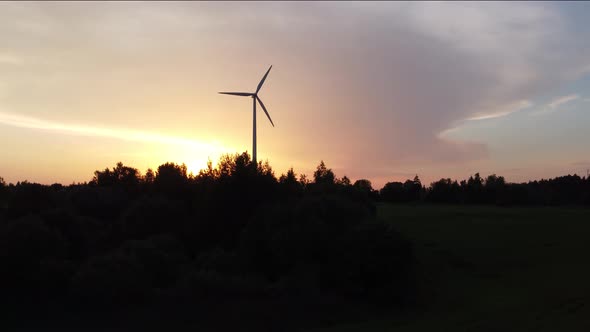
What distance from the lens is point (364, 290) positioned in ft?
127

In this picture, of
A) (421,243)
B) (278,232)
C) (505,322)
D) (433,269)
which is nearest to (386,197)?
(421,243)

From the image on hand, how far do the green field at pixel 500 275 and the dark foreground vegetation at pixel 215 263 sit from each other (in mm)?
2854

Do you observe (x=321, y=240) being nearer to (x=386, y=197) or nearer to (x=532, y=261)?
(x=532, y=261)

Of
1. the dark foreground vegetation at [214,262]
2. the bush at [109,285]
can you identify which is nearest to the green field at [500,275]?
the dark foreground vegetation at [214,262]

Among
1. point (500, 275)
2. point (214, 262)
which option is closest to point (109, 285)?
point (214, 262)

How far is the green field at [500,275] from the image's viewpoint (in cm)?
3069

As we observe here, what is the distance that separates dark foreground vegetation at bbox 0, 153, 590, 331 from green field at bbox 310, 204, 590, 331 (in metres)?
2.85

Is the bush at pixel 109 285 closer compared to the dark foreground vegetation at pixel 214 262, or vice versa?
the dark foreground vegetation at pixel 214 262

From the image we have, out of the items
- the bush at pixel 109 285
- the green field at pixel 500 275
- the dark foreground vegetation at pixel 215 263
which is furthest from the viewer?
the bush at pixel 109 285

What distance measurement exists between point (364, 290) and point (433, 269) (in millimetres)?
14285

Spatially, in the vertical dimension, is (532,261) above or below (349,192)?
below

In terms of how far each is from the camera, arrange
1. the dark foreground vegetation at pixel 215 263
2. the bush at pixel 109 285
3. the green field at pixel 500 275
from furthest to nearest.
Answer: the bush at pixel 109 285, the dark foreground vegetation at pixel 215 263, the green field at pixel 500 275

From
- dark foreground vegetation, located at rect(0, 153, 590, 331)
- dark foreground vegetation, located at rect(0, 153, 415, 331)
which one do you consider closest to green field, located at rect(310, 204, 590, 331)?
dark foreground vegetation, located at rect(0, 153, 590, 331)

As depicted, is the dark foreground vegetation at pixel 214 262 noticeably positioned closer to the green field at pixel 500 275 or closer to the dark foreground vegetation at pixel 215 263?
the dark foreground vegetation at pixel 215 263
